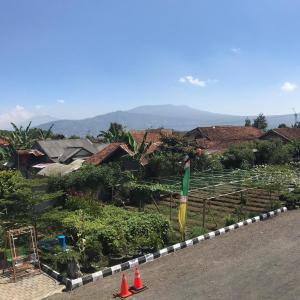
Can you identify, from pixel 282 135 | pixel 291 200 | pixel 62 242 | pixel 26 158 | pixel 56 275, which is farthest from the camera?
pixel 282 135

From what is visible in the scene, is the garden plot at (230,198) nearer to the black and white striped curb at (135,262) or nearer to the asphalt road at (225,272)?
the black and white striped curb at (135,262)

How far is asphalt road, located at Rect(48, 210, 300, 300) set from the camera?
1080 centimetres

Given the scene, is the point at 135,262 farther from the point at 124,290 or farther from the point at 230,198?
the point at 230,198

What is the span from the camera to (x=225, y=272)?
12281 millimetres

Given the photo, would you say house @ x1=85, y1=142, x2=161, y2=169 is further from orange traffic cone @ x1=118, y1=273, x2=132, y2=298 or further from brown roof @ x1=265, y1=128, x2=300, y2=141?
brown roof @ x1=265, y1=128, x2=300, y2=141

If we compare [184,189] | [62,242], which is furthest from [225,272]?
[62,242]

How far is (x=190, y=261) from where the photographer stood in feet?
44.5

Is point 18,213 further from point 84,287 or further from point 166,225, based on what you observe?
point 166,225

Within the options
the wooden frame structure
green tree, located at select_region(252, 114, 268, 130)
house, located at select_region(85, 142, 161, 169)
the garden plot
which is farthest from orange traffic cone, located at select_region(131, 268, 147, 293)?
green tree, located at select_region(252, 114, 268, 130)

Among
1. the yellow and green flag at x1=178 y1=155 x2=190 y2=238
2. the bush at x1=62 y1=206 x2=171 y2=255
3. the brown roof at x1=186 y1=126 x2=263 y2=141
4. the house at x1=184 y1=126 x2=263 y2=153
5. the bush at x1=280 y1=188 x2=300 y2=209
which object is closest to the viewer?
the bush at x1=62 y1=206 x2=171 y2=255

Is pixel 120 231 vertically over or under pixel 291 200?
over

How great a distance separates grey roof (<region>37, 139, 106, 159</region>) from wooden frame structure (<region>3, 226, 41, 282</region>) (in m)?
27.7

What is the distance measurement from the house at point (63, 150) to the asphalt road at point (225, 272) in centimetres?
2604

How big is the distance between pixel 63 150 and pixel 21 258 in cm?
3020
